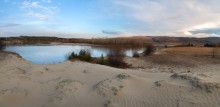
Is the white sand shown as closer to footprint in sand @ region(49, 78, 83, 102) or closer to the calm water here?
footprint in sand @ region(49, 78, 83, 102)

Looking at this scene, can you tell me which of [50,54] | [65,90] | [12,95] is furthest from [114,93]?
[50,54]

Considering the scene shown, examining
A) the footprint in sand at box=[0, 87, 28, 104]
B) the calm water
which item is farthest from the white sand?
the calm water

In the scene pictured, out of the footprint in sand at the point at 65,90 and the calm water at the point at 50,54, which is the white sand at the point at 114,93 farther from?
the calm water at the point at 50,54

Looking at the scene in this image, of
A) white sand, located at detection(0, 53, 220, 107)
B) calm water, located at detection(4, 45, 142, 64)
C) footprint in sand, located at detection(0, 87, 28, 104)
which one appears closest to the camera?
white sand, located at detection(0, 53, 220, 107)

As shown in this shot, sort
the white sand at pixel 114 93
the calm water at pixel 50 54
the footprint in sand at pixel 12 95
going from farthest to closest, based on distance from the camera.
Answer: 1. the calm water at pixel 50 54
2. the footprint in sand at pixel 12 95
3. the white sand at pixel 114 93

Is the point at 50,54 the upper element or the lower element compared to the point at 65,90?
lower

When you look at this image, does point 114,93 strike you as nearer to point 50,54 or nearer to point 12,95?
point 12,95

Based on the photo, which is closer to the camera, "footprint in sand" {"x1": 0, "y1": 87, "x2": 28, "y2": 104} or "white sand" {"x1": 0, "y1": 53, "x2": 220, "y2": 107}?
"white sand" {"x1": 0, "y1": 53, "x2": 220, "y2": 107}

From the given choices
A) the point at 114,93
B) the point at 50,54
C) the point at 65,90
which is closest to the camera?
the point at 114,93

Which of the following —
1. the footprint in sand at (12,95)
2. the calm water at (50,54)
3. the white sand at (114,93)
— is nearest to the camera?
the white sand at (114,93)

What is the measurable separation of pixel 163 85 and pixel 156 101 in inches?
42.9

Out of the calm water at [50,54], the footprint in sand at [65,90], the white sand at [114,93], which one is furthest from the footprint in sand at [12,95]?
the calm water at [50,54]

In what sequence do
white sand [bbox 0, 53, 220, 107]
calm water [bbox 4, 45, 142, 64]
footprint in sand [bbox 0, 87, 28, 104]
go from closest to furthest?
white sand [bbox 0, 53, 220, 107] < footprint in sand [bbox 0, 87, 28, 104] < calm water [bbox 4, 45, 142, 64]

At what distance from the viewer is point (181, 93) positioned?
8.10m
